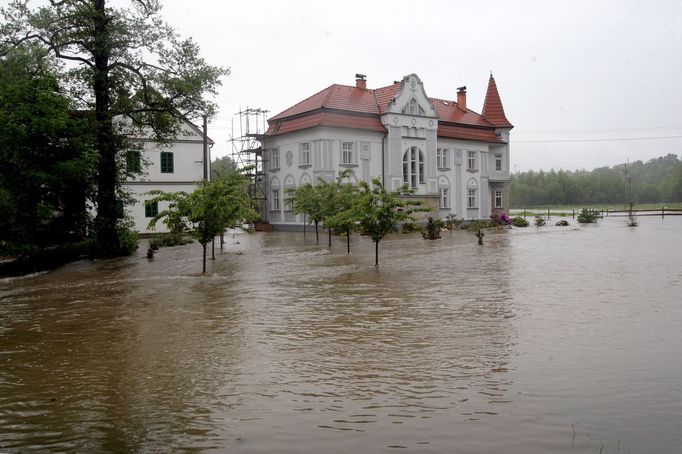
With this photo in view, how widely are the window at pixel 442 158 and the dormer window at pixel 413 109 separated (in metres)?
4.38

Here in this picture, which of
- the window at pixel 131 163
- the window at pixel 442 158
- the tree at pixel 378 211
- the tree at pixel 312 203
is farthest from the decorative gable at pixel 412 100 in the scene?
the tree at pixel 378 211

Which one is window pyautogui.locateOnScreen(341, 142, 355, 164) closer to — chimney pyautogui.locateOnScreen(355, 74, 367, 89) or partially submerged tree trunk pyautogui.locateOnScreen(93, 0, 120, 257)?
chimney pyautogui.locateOnScreen(355, 74, 367, 89)

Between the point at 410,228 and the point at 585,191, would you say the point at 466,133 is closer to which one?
the point at 410,228

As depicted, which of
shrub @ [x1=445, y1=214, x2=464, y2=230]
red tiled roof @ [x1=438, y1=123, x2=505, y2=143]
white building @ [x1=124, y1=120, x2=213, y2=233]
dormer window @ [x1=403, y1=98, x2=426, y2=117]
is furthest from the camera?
red tiled roof @ [x1=438, y1=123, x2=505, y2=143]

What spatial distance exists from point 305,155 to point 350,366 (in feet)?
120

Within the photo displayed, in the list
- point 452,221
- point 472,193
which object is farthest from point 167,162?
point 472,193

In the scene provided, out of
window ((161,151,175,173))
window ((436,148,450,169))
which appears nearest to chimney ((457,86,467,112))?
window ((436,148,450,169))

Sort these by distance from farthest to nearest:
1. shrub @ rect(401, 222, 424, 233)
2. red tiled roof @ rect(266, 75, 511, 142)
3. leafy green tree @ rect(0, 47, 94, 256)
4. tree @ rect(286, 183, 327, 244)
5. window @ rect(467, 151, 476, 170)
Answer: window @ rect(467, 151, 476, 170) < red tiled roof @ rect(266, 75, 511, 142) < shrub @ rect(401, 222, 424, 233) < tree @ rect(286, 183, 327, 244) < leafy green tree @ rect(0, 47, 94, 256)

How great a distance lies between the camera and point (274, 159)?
4647 centimetres

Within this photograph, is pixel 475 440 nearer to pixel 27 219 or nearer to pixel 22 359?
pixel 22 359

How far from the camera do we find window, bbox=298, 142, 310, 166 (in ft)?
141

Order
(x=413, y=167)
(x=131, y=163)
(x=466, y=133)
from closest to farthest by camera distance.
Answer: (x=131, y=163), (x=413, y=167), (x=466, y=133)

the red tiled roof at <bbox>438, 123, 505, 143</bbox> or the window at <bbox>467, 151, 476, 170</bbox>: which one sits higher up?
the red tiled roof at <bbox>438, 123, 505, 143</bbox>

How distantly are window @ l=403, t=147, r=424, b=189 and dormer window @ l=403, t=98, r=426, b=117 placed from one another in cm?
276
